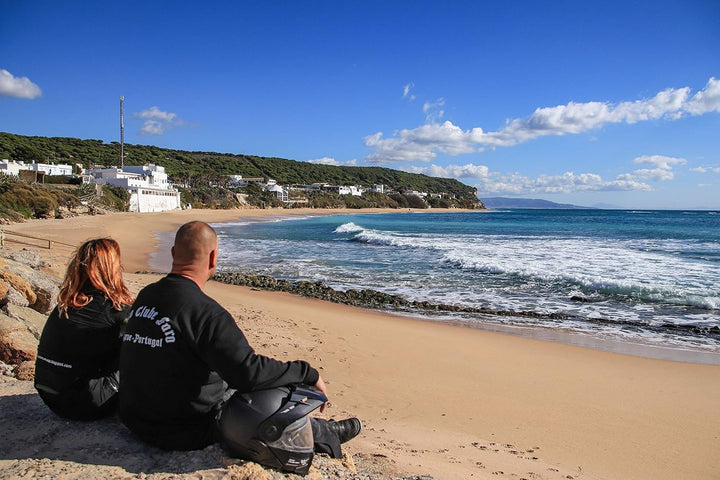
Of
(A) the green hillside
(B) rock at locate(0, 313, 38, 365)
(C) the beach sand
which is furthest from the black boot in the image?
(A) the green hillside

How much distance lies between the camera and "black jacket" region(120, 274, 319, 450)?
7.84 feet

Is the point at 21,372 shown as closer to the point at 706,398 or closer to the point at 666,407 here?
the point at 666,407

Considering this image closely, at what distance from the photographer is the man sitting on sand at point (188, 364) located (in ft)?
7.85

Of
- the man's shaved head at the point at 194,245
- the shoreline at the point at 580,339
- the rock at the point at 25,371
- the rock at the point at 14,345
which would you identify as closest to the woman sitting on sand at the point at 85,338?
the man's shaved head at the point at 194,245

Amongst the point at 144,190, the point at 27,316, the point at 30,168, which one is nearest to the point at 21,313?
the point at 27,316

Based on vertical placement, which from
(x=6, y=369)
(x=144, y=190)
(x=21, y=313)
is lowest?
(x=6, y=369)

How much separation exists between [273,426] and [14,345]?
310cm

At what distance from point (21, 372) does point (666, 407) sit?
253 inches

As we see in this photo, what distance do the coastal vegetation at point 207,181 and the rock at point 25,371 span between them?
2554 cm

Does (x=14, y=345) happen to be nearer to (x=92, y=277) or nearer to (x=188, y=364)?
(x=92, y=277)

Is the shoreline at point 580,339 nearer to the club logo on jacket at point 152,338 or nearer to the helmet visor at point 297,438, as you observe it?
the helmet visor at point 297,438

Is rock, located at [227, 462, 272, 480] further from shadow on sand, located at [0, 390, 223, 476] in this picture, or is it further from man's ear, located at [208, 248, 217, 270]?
man's ear, located at [208, 248, 217, 270]

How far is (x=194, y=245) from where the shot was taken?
2.57 meters

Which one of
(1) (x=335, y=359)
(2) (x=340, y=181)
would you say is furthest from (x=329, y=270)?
(2) (x=340, y=181)
